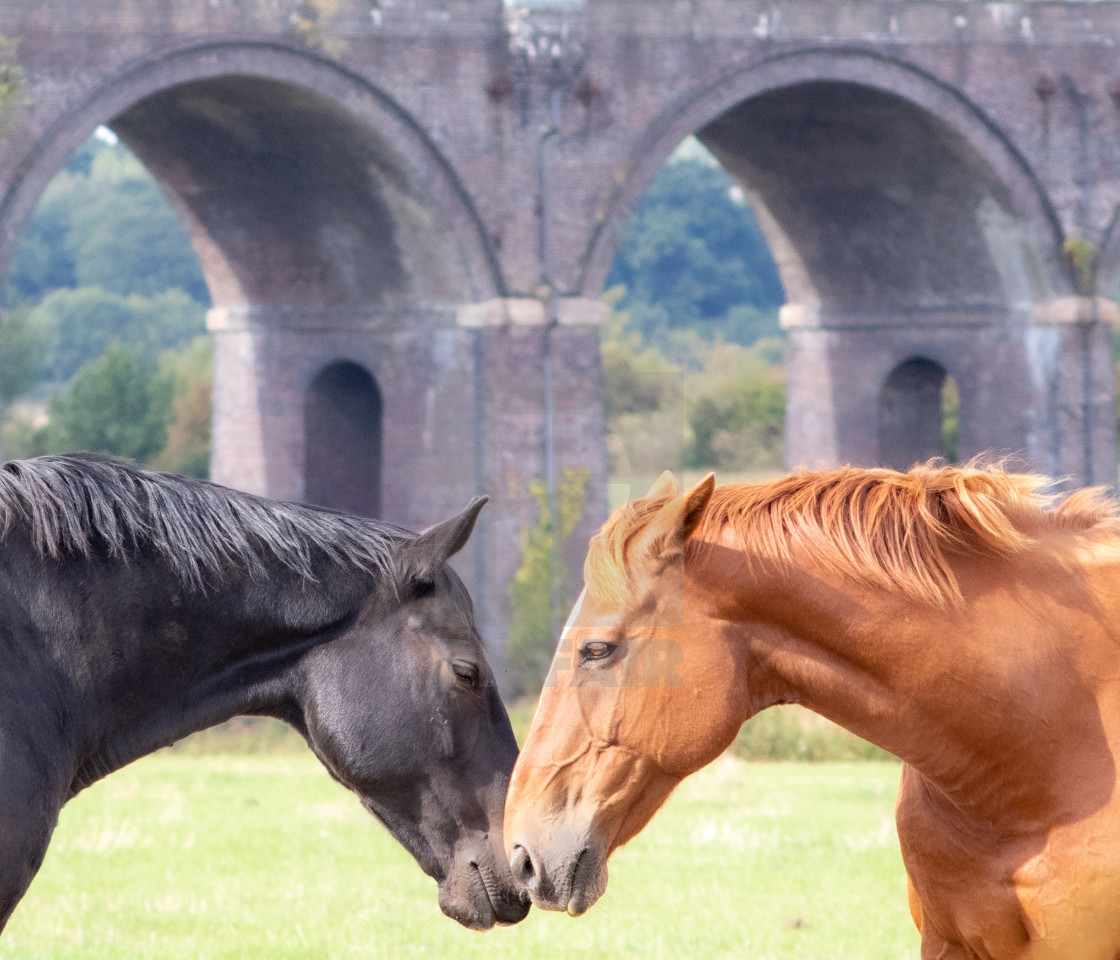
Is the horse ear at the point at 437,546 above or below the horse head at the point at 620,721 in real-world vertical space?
above

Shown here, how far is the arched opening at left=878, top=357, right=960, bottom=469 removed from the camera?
2139cm

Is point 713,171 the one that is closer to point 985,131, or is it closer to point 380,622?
point 985,131

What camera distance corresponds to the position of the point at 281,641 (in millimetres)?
3762

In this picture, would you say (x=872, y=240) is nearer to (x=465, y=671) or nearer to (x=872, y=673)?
(x=465, y=671)

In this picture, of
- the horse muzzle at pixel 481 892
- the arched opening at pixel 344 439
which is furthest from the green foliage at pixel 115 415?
the horse muzzle at pixel 481 892

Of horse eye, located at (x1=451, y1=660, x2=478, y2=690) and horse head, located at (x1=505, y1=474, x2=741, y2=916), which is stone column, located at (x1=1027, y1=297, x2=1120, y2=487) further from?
horse head, located at (x1=505, y1=474, x2=741, y2=916)

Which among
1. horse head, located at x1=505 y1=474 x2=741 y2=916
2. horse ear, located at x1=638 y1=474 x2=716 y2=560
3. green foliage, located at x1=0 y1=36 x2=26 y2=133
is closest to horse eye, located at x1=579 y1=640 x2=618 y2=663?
horse head, located at x1=505 y1=474 x2=741 y2=916

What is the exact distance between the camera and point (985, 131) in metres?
18.5

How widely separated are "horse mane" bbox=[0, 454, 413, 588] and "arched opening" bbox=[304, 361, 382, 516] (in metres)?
15.1

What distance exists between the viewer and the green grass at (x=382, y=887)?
233 inches

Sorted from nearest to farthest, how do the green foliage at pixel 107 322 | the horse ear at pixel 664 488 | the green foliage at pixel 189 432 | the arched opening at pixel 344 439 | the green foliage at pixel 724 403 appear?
1. the horse ear at pixel 664 488
2. the arched opening at pixel 344 439
3. the green foliage at pixel 189 432
4. the green foliage at pixel 724 403
5. the green foliage at pixel 107 322

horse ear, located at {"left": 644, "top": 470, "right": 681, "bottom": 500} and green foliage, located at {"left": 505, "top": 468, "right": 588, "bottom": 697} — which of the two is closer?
horse ear, located at {"left": 644, "top": 470, "right": 681, "bottom": 500}

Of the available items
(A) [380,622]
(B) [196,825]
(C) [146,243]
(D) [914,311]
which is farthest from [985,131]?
(C) [146,243]

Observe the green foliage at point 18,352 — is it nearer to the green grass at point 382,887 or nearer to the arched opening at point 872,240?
the arched opening at point 872,240
